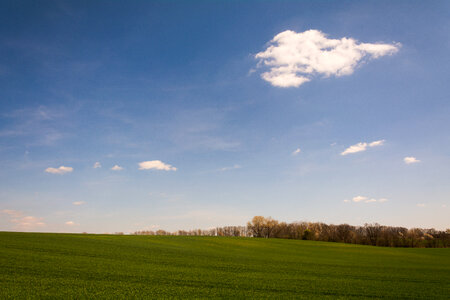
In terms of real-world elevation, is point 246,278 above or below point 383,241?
above

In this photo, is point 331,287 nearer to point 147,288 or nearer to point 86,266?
point 147,288

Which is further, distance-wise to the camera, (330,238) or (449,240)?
(330,238)

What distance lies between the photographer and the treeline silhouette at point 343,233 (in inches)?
2370

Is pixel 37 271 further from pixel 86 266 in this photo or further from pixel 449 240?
pixel 449 240

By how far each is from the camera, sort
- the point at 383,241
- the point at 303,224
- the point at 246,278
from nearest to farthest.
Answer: the point at 246,278, the point at 383,241, the point at 303,224

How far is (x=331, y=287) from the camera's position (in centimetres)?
1020

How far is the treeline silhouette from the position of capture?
60188 mm

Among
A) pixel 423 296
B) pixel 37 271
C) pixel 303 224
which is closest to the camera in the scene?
pixel 423 296

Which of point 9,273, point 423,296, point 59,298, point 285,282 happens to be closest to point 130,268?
point 9,273

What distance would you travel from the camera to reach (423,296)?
9414 mm

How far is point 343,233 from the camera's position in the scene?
71375 mm

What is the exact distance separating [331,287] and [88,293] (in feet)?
24.6

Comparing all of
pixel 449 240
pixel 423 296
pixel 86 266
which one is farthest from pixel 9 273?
pixel 449 240

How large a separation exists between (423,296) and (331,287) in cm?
268
